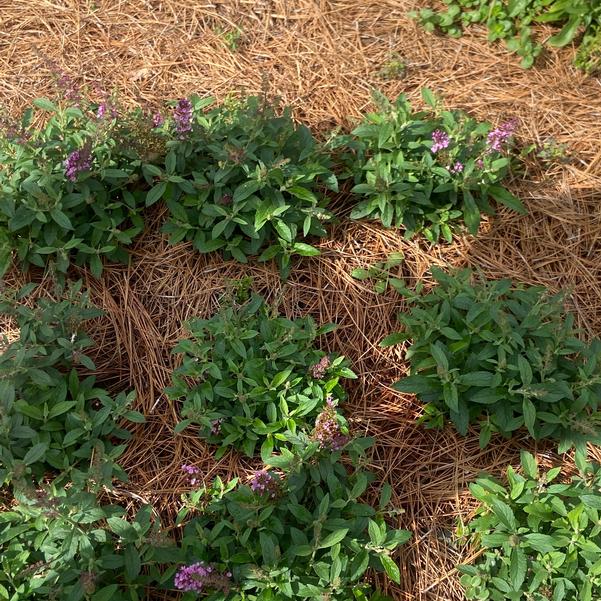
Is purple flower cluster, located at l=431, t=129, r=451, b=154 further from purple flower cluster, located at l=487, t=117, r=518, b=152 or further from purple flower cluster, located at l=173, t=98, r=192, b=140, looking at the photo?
purple flower cluster, located at l=173, t=98, r=192, b=140

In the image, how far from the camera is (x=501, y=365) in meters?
2.61

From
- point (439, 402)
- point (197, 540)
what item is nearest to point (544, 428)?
point (439, 402)

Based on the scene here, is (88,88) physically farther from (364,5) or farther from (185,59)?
(364,5)

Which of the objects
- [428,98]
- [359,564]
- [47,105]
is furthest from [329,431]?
[47,105]

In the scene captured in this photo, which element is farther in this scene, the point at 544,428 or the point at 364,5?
the point at 364,5

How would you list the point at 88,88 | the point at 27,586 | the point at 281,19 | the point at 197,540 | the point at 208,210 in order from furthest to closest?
the point at 281,19, the point at 88,88, the point at 208,210, the point at 197,540, the point at 27,586

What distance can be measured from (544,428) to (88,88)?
A: 3048 millimetres

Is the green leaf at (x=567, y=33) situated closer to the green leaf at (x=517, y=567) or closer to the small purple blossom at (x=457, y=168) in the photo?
the small purple blossom at (x=457, y=168)

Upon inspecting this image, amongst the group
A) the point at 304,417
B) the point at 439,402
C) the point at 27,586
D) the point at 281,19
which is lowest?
the point at 27,586

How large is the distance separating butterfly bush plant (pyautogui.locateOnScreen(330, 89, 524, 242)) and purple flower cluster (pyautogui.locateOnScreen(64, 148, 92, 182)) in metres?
1.21

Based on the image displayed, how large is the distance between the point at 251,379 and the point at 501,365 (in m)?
1.08

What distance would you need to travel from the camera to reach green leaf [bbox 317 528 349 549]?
7.49 ft

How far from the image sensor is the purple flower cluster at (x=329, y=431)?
2.50 metres

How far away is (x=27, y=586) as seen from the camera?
216 centimetres
